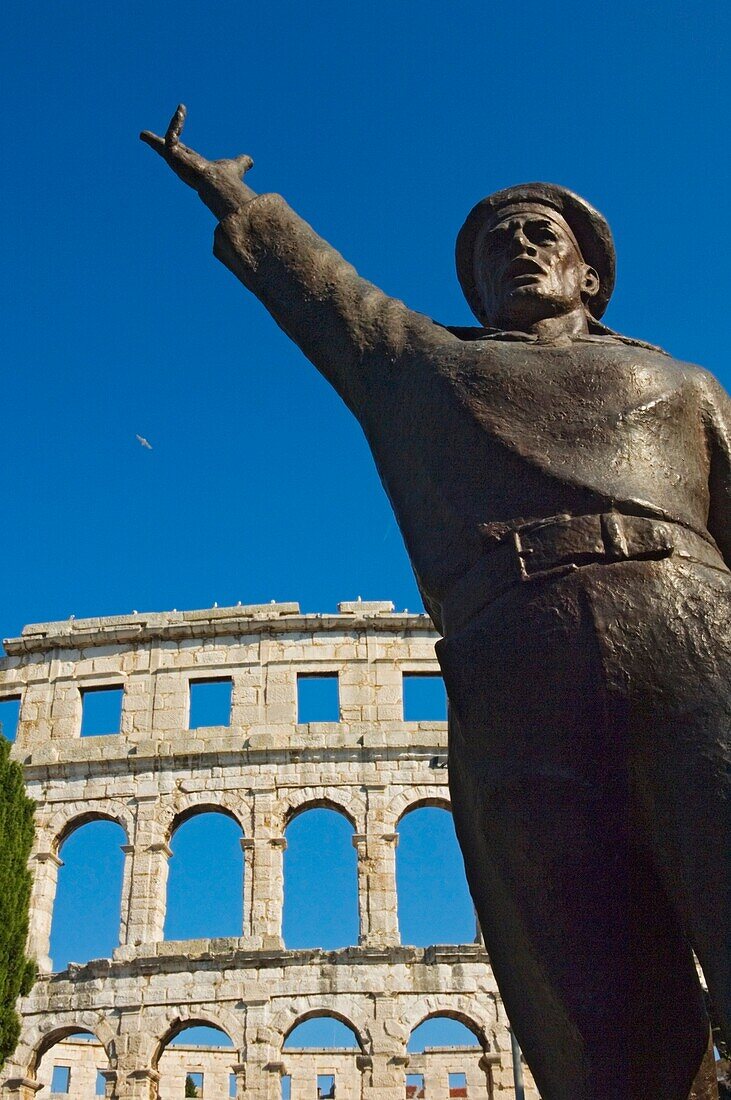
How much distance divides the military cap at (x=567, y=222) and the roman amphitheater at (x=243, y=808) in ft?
62.9

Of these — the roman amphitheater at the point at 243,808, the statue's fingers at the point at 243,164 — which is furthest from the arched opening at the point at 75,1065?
the statue's fingers at the point at 243,164

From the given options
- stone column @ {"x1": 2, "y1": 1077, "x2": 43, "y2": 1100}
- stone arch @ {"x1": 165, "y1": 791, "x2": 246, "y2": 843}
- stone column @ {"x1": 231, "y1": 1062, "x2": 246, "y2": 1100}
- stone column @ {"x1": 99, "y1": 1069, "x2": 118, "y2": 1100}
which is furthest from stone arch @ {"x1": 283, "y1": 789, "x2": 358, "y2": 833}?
stone column @ {"x1": 2, "y1": 1077, "x2": 43, "y2": 1100}

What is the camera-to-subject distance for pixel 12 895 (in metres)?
17.3

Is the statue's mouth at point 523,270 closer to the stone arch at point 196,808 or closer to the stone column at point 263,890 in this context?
the stone column at point 263,890

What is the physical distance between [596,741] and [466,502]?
46 centimetres

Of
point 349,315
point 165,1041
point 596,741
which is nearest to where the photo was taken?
point 596,741

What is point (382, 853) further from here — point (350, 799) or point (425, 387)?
point (425, 387)

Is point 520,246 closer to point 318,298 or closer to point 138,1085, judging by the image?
Result: point 318,298

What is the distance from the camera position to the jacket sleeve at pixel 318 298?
84.5 inches

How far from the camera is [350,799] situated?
891 inches

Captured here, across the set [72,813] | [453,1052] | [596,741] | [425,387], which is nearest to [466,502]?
[425,387]

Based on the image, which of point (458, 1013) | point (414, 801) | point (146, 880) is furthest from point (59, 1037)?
point (414, 801)

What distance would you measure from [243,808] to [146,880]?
7.83ft

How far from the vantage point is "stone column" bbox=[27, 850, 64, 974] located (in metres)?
21.6
